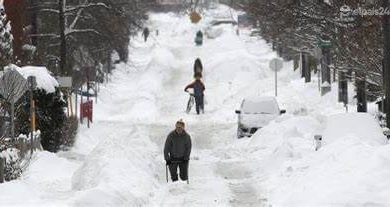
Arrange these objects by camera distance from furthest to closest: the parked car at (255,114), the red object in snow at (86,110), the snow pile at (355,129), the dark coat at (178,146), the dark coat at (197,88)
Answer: the dark coat at (197,88) → the red object in snow at (86,110) → the parked car at (255,114) → the snow pile at (355,129) → the dark coat at (178,146)

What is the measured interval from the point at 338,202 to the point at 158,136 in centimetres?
1702

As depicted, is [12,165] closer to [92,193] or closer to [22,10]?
[92,193]

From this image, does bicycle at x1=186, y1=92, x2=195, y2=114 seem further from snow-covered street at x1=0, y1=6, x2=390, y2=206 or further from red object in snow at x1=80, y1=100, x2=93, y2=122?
red object in snow at x1=80, y1=100, x2=93, y2=122

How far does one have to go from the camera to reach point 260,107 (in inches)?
1137

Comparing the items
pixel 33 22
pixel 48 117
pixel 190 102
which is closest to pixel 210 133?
pixel 190 102

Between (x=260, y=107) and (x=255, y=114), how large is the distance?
65cm

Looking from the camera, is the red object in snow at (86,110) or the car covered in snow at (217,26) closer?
the red object in snow at (86,110)

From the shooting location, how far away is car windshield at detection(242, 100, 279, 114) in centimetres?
2856

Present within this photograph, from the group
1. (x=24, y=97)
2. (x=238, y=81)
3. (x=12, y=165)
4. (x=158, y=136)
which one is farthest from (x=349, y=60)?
(x=238, y=81)

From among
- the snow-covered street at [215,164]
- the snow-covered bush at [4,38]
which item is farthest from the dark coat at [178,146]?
the snow-covered bush at [4,38]

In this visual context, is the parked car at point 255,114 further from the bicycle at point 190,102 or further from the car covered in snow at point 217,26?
the car covered in snow at point 217,26

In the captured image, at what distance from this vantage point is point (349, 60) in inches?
1013

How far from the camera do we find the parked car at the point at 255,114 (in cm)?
2739

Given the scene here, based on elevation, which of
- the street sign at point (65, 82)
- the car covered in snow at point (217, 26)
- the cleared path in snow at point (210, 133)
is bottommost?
the cleared path in snow at point (210, 133)
